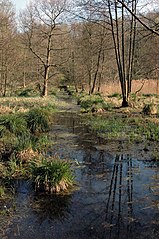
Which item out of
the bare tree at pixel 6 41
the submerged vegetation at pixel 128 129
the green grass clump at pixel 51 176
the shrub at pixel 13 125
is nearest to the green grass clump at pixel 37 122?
the shrub at pixel 13 125

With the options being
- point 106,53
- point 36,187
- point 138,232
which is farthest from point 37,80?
point 138,232

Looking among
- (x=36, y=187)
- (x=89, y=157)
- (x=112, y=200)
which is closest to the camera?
(x=112, y=200)

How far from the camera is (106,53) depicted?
29.8 meters

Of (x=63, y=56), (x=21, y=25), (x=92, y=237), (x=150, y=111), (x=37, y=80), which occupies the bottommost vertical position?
(x=92, y=237)

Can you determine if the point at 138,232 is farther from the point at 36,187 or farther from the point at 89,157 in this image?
Answer: the point at 89,157

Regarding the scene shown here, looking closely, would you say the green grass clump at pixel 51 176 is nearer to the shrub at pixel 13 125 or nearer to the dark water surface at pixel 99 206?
the dark water surface at pixel 99 206

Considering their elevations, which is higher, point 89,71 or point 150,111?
point 89,71

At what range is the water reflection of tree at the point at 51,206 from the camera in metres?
4.90

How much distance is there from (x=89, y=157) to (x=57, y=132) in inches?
155

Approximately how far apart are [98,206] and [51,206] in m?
0.83

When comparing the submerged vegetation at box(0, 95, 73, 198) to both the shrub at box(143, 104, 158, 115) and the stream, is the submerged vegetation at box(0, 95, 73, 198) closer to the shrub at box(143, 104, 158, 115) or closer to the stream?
the stream

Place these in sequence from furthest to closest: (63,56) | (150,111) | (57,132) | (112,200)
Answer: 1. (63,56)
2. (150,111)
3. (57,132)
4. (112,200)

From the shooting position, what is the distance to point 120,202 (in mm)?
5297

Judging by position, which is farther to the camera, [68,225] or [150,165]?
[150,165]
